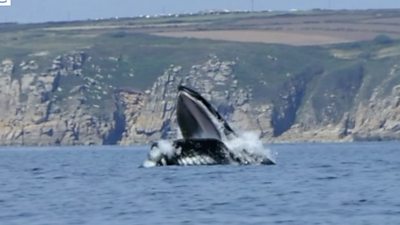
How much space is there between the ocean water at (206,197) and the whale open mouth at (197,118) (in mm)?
1173

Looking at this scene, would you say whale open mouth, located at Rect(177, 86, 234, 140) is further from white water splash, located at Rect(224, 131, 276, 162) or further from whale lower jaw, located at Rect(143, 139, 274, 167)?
white water splash, located at Rect(224, 131, 276, 162)

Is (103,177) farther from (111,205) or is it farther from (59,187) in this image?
(111,205)

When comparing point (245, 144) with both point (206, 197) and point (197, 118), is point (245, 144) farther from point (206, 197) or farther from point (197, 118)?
point (206, 197)

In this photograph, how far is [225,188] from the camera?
48344mm

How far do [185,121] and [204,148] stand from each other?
1.48 metres

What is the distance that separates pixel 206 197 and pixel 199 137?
1174cm

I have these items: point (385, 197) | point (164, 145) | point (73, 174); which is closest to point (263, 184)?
point (385, 197)

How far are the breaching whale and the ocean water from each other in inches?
18.6

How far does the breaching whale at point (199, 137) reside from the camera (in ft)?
185

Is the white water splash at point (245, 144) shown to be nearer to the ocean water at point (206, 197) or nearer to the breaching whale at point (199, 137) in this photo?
the breaching whale at point (199, 137)

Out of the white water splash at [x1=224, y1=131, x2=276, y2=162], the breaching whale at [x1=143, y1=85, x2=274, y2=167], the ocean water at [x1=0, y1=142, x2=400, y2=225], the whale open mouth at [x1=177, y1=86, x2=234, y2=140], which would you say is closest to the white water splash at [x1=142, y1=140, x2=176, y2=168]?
the breaching whale at [x1=143, y1=85, x2=274, y2=167]

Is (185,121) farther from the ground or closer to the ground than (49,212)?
farther from the ground

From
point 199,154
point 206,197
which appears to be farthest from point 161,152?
point 206,197

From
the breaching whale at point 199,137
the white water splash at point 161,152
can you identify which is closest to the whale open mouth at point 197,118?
the breaching whale at point 199,137
